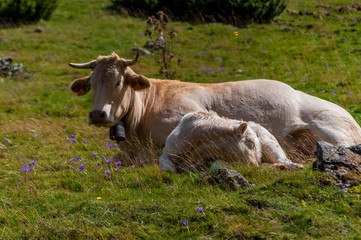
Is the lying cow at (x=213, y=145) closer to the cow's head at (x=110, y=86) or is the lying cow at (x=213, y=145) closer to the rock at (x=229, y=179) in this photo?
the rock at (x=229, y=179)

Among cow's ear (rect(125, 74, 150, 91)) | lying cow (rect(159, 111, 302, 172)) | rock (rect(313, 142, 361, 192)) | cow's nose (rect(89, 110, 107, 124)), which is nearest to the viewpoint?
rock (rect(313, 142, 361, 192))

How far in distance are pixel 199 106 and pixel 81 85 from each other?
7.64 ft

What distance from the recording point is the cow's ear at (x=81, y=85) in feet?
31.6

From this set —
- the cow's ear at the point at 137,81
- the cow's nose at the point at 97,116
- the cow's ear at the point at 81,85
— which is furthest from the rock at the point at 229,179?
the cow's ear at the point at 81,85

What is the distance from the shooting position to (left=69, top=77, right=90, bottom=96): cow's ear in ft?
31.6

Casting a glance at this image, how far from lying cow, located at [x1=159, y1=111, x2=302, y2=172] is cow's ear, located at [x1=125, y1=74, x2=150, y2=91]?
1839 mm

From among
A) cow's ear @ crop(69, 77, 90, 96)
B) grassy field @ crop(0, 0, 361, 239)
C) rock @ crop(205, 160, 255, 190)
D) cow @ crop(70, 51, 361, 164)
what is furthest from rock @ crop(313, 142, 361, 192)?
cow's ear @ crop(69, 77, 90, 96)

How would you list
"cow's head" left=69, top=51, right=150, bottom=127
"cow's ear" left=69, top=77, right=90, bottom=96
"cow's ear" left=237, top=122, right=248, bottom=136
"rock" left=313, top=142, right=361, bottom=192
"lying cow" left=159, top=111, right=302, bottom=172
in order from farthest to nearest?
"cow's ear" left=69, top=77, right=90, bottom=96 < "cow's head" left=69, top=51, right=150, bottom=127 < "lying cow" left=159, top=111, right=302, bottom=172 < "cow's ear" left=237, top=122, right=248, bottom=136 < "rock" left=313, top=142, right=361, bottom=192

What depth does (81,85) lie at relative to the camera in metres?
9.70

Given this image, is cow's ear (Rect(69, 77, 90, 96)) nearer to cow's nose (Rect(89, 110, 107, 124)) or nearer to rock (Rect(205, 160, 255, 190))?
cow's nose (Rect(89, 110, 107, 124))

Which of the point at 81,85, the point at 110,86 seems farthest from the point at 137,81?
the point at 81,85

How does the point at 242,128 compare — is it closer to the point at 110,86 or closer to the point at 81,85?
the point at 110,86

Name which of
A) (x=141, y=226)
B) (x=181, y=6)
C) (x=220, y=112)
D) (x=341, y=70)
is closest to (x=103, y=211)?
(x=141, y=226)

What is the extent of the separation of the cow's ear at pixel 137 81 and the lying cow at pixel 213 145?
6.03ft
